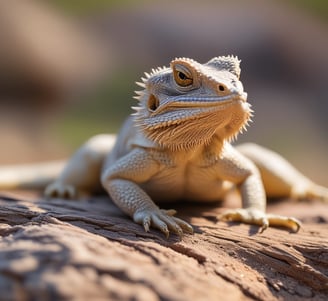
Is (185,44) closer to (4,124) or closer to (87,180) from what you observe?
(4,124)

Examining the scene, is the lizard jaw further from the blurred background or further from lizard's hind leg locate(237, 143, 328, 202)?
the blurred background

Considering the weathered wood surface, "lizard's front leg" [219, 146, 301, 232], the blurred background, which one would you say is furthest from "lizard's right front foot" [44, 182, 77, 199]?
the blurred background

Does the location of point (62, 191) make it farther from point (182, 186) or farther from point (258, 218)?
point (258, 218)

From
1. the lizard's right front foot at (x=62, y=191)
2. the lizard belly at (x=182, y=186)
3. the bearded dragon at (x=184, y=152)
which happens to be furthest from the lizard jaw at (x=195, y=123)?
the lizard's right front foot at (x=62, y=191)

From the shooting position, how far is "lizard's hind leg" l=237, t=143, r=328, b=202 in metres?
5.15

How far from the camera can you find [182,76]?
374 centimetres

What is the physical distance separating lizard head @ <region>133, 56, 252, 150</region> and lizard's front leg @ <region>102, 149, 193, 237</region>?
248mm

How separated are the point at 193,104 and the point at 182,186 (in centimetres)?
97

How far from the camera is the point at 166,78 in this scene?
386cm

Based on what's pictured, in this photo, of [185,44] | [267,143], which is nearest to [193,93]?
[267,143]

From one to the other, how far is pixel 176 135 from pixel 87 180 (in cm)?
168

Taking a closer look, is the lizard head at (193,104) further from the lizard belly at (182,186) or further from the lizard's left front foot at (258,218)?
the lizard's left front foot at (258,218)

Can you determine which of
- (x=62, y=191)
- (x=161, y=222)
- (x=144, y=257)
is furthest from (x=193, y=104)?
(x=62, y=191)

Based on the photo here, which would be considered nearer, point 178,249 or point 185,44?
point 178,249
